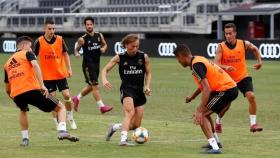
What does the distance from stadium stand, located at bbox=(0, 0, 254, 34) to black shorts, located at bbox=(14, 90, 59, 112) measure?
3853cm

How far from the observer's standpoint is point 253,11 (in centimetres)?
4941

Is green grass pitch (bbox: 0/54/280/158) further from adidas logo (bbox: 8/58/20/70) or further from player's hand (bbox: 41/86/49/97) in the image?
adidas logo (bbox: 8/58/20/70)

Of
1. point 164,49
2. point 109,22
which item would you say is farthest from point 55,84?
point 109,22

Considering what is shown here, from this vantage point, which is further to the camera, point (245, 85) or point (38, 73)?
point (245, 85)

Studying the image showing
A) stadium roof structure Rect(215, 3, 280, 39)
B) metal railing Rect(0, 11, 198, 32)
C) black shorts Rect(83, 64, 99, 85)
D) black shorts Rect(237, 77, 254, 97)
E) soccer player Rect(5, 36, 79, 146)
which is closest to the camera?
soccer player Rect(5, 36, 79, 146)

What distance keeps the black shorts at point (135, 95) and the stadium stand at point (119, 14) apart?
A: 125ft

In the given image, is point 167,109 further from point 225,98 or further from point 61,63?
point 225,98

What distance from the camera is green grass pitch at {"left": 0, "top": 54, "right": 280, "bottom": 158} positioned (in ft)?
41.0

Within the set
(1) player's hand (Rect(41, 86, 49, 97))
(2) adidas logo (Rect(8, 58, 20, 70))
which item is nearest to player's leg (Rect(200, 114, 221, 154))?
(1) player's hand (Rect(41, 86, 49, 97))

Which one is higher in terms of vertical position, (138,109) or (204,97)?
(204,97)

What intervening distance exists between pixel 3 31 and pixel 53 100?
49.4m

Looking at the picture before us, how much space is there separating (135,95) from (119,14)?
1641 inches

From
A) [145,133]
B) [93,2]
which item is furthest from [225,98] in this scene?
[93,2]

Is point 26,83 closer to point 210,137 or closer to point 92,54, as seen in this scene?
point 210,137
